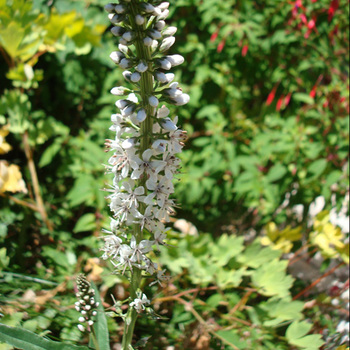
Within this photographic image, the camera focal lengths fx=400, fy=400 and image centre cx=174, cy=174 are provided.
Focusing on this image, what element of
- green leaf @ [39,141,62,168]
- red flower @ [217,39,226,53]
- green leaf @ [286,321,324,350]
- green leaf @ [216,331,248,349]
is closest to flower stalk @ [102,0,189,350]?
green leaf @ [216,331,248,349]

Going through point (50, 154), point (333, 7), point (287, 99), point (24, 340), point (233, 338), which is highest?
point (333, 7)

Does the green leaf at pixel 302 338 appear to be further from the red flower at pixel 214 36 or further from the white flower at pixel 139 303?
the red flower at pixel 214 36

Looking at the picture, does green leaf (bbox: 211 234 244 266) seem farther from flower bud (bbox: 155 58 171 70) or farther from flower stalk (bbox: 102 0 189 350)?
flower bud (bbox: 155 58 171 70)

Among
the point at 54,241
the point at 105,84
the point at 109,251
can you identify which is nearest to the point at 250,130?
the point at 105,84

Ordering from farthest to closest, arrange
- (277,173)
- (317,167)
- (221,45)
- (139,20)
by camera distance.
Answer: (221,45)
(277,173)
(317,167)
(139,20)

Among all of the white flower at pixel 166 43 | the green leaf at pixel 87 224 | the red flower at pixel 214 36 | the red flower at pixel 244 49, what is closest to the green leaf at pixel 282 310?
the green leaf at pixel 87 224

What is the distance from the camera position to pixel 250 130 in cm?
304

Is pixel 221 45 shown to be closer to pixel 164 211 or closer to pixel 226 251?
pixel 226 251

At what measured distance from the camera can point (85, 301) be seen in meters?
1.36

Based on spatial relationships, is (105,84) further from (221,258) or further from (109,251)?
(109,251)

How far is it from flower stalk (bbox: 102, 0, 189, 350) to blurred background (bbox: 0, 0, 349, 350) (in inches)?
16.2

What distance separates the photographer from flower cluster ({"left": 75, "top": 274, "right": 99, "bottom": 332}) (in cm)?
133

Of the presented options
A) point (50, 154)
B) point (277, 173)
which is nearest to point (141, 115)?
point (50, 154)

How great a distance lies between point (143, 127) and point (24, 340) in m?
0.77
